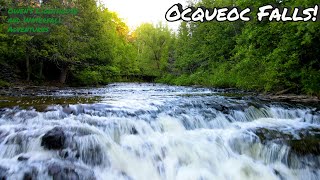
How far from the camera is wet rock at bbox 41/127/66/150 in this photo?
16.1 feet

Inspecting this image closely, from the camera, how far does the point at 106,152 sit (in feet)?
16.8

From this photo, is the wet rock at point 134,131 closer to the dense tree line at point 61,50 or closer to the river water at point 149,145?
the river water at point 149,145

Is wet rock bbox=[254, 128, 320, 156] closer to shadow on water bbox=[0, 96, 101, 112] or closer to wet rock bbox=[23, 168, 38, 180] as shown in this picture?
wet rock bbox=[23, 168, 38, 180]

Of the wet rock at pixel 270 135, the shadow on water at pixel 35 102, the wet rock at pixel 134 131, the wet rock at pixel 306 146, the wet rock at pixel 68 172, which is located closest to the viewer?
the wet rock at pixel 68 172

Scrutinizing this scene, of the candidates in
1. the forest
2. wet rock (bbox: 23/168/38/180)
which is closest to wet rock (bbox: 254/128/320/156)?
the forest

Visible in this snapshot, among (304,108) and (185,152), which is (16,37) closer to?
(185,152)

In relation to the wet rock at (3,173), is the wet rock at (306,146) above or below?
above

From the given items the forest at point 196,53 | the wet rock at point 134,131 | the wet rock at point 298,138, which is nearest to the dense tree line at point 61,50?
the forest at point 196,53

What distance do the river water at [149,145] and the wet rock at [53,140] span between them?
0.06 feet

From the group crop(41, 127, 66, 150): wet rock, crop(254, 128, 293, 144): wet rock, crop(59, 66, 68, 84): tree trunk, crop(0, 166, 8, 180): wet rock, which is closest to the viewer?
crop(0, 166, 8, 180): wet rock

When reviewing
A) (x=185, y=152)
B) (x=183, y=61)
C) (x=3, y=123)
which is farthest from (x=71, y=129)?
(x=183, y=61)

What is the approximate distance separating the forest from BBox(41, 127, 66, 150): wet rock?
7203mm

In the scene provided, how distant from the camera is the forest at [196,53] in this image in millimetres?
9844

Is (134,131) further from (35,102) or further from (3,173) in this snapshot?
(35,102)
